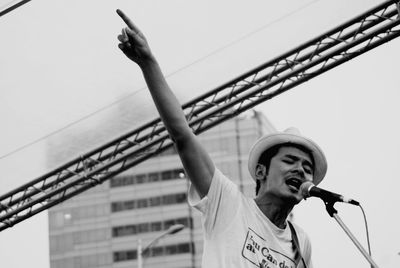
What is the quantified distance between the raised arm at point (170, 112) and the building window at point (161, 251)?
5965cm

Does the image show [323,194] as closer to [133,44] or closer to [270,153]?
[270,153]

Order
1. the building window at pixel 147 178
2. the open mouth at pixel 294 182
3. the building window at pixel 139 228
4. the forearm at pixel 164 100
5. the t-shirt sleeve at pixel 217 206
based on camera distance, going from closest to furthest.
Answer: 1. the forearm at pixel 164 100
2. the t-shirt sleeve at pixel 217 206
3. the open mouth at pixel 294 182
4. the building window at pixel 139 228
5. the building window at pixel 147 178

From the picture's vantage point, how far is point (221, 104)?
319 inches

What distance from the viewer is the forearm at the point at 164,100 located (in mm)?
3605

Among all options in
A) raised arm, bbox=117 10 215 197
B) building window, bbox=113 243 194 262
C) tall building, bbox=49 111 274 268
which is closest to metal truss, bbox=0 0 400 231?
raised arm, bbox=117 10 215 197

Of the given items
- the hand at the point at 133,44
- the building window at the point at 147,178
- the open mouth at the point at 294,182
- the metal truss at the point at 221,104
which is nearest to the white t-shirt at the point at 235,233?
the open mouth at the point at 294,182

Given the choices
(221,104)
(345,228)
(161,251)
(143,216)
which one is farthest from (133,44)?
(143,216)

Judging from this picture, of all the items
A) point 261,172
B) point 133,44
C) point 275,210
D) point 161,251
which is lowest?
point 275,210

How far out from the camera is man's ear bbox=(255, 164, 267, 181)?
414 cm

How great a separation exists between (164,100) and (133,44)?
281mm

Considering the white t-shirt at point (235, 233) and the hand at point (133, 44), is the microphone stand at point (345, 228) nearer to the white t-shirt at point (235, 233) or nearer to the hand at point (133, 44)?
the white t-shirt at point (235, 233)

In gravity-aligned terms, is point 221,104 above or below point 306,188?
above

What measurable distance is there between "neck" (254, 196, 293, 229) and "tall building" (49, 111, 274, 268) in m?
58.8

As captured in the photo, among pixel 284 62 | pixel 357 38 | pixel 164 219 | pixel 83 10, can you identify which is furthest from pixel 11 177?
pixel 164 219
